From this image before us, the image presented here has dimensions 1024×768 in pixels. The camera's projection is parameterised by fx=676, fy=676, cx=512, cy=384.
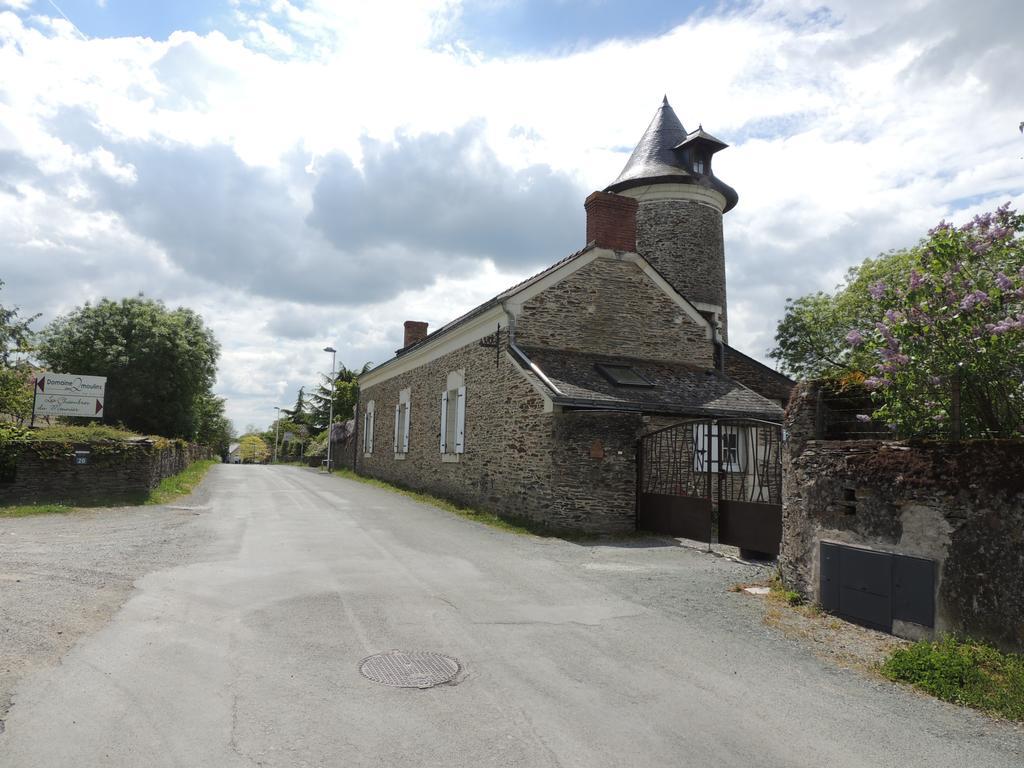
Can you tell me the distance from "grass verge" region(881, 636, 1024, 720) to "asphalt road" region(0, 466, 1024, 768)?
0.60ft

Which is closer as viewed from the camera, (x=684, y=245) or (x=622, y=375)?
(x=622, y=375)

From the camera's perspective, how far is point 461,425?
17.5 meters

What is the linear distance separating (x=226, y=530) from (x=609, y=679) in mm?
8842

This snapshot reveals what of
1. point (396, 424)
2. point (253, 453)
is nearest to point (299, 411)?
point (253, 453)

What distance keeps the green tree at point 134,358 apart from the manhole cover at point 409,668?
32543 millimetres

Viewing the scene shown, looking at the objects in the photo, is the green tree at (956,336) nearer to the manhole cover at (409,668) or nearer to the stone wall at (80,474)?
the manhole cover at (409,668)

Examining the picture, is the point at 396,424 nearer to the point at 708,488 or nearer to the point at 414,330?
the point at 414,330

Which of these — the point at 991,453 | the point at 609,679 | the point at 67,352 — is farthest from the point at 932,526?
the point at 67,352

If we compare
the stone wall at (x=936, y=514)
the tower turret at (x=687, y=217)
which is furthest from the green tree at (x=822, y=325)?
the stone wall at (x=936, y=514)

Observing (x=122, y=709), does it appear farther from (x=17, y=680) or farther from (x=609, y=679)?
(x=609, y=679)

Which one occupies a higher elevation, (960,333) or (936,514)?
(960,333)

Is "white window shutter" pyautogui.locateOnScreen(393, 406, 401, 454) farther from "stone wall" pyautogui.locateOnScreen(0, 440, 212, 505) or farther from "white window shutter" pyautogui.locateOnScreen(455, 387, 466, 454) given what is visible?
"stone wall" pyautogui.locateOnScreen(0, 440, 212, 505)

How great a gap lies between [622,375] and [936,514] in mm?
9267

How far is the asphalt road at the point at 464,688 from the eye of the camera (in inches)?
147
